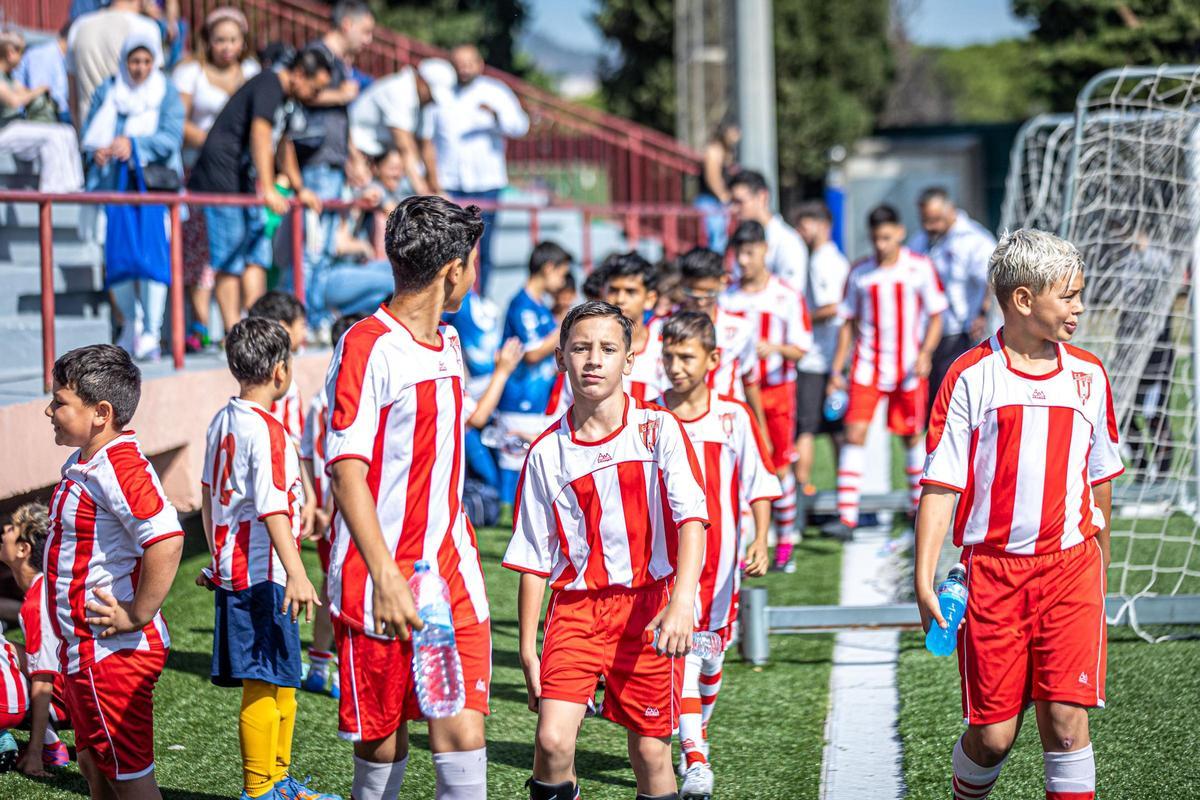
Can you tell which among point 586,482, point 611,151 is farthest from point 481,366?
point 611,151

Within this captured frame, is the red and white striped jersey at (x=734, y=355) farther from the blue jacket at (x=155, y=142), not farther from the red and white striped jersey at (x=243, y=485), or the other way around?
the blue jacket at (x=155, y=142)

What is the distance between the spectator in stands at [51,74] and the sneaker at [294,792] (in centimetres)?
607

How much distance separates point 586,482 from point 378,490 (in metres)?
0.71

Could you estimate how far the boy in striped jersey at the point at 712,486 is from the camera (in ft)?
15.4

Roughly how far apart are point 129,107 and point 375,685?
5.86 m

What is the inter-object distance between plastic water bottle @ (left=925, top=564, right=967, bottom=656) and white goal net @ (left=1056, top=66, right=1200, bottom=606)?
412cm

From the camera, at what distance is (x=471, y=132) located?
11359 millimetres

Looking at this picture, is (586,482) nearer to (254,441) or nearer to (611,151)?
(254,441)

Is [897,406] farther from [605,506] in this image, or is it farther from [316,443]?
[605,506]

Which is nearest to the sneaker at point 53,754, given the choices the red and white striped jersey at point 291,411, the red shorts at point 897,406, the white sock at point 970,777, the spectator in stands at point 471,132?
the red and white striped jersey at point 291,411

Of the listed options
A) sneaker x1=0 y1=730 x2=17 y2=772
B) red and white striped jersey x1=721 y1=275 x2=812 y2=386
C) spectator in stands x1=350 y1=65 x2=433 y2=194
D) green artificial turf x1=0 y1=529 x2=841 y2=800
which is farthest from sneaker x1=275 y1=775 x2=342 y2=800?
spectator in stands x1=350 y1=65 x2=433 y2=194

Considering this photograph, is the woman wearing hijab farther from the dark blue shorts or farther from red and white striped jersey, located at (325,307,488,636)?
red and white striped jersey, located at (325,307,488,636)

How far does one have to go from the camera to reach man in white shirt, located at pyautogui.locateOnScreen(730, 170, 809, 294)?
9.41 metres

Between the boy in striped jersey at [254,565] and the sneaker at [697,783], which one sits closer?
the boy in striped jersey at [254,565]
